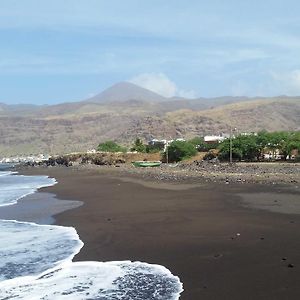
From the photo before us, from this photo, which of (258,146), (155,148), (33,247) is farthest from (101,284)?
(155,148)

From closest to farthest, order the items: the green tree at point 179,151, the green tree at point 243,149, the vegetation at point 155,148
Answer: the green tree at point 243,149, the green tree at point 179,151, the vegetation at point 155,148

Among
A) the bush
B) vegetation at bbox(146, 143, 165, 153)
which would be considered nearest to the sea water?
the bush

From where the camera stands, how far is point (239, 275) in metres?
11.9

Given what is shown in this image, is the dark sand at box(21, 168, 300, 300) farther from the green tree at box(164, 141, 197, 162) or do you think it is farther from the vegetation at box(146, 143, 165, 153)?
the vegetation at box(146, 143, 165, 153)

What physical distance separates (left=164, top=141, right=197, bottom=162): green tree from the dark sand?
189 ft

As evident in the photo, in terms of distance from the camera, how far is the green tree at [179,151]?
8806 centimetres

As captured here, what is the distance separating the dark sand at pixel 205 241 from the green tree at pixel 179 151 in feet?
189

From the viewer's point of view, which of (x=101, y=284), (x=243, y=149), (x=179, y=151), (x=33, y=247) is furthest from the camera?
(x=179, y=151)

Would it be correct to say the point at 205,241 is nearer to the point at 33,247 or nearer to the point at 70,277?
the point at 70,277

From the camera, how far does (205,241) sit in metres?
16.5

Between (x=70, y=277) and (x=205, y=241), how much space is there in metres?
5.47

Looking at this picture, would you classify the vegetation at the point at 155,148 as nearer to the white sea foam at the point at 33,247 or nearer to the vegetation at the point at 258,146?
the vegetation at the point at 258,146

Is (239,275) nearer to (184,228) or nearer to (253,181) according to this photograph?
(184,228)

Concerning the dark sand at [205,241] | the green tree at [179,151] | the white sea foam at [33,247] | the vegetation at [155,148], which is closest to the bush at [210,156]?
the green tree at [179,151]
